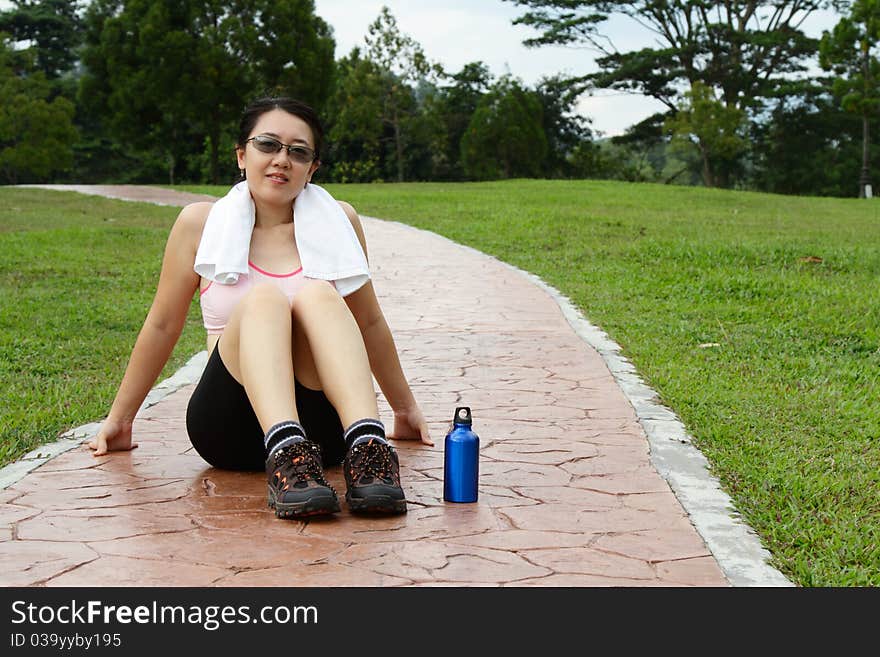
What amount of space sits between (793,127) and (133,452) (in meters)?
35.8

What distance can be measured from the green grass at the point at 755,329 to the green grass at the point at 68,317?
2808 millimetres

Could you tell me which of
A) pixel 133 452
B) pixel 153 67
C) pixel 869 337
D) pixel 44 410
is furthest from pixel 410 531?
pixel 153 67

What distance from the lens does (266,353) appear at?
3432 millimetres

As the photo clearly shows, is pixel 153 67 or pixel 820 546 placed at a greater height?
pixel 153 67

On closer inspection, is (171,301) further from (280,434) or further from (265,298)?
(280,434)

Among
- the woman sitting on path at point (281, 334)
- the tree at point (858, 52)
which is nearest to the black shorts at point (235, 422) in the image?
the woman sitting on path at point (281, 334)

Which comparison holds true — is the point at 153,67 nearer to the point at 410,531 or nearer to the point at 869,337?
the point at 869,337

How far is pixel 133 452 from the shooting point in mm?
4359

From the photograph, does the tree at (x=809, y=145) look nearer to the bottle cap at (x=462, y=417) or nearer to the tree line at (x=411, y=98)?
the tree line at (x=411, y=98)

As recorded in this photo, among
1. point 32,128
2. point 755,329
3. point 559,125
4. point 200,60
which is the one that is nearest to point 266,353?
point 755,329

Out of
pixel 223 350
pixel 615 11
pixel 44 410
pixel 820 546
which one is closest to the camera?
pixel 820 546

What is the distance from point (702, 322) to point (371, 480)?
4818 millimetres

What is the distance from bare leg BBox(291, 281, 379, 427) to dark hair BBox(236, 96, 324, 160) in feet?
2.12
